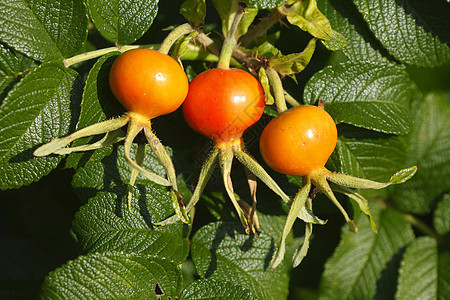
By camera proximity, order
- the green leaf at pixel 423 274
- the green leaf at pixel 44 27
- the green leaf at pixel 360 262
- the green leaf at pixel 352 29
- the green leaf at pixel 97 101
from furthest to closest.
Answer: the green leaf at pixel 360 262
the green leaf at pixel 423 274
the green leaf at pixel 352 29
the green leaf at pixel 44 27
the green leaf at pixel 97 101

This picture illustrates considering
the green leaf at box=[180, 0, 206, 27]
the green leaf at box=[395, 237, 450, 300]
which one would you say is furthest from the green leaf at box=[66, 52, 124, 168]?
the green leaf at box=[395, 237, 450, 300]

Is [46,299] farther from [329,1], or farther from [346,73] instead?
[329,1]

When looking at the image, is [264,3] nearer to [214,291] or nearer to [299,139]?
[299,139]

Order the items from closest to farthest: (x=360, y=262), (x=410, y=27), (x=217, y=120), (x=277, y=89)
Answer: (x=217, y=120) → (x=277, y=89) → (x=410, y=27) → (x=360, y=262)

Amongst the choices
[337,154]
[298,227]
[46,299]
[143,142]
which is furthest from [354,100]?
[46,299]

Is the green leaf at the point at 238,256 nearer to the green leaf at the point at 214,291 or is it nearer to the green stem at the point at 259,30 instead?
the green leaf at the point at 214,291

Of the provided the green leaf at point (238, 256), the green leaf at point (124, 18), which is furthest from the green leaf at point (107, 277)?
the green leaf at point (124, 18)

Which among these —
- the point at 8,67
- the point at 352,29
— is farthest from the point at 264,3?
the point at 8,67
